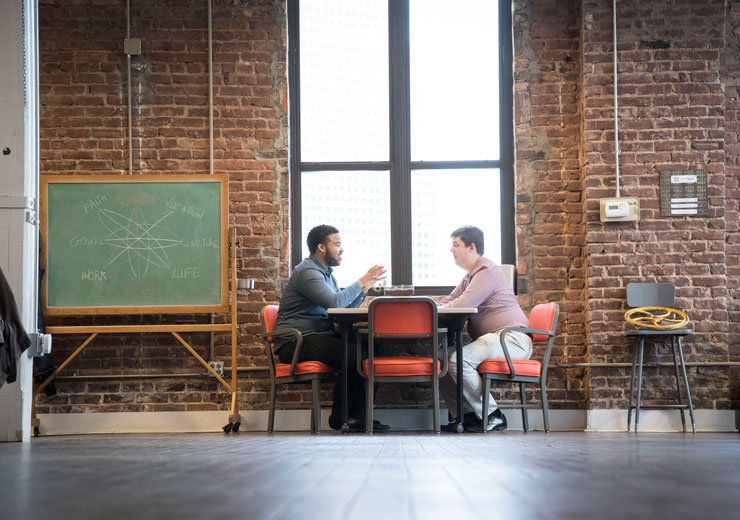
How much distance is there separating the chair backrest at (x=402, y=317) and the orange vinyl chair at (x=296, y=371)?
0.60 metres

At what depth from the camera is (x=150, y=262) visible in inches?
248

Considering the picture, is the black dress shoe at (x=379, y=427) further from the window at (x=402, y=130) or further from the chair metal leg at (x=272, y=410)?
the window at (x=402, y=130)

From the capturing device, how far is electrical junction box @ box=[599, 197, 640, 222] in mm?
6469

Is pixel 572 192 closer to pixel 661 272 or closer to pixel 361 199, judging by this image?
pixel 661 272

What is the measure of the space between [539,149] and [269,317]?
238 centimetres

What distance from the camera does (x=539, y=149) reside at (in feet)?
22.2

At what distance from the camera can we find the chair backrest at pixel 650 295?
6.41 metres

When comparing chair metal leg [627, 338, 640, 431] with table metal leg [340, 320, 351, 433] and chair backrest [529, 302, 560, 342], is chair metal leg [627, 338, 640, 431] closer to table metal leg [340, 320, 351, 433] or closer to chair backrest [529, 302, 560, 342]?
chair backrest [529, 302, 560, 342]

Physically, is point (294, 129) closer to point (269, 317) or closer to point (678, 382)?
point (269, 317)

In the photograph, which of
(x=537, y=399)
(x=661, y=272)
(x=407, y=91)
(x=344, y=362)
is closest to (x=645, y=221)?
(x=661, y=272)

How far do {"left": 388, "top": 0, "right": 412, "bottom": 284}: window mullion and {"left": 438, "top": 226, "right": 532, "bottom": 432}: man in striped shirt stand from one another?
839mm

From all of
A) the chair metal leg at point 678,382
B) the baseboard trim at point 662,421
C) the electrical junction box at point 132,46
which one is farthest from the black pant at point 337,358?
the electrical junction box at point 132,46

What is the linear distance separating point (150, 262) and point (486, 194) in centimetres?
257

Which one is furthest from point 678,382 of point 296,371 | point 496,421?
point 296,371
